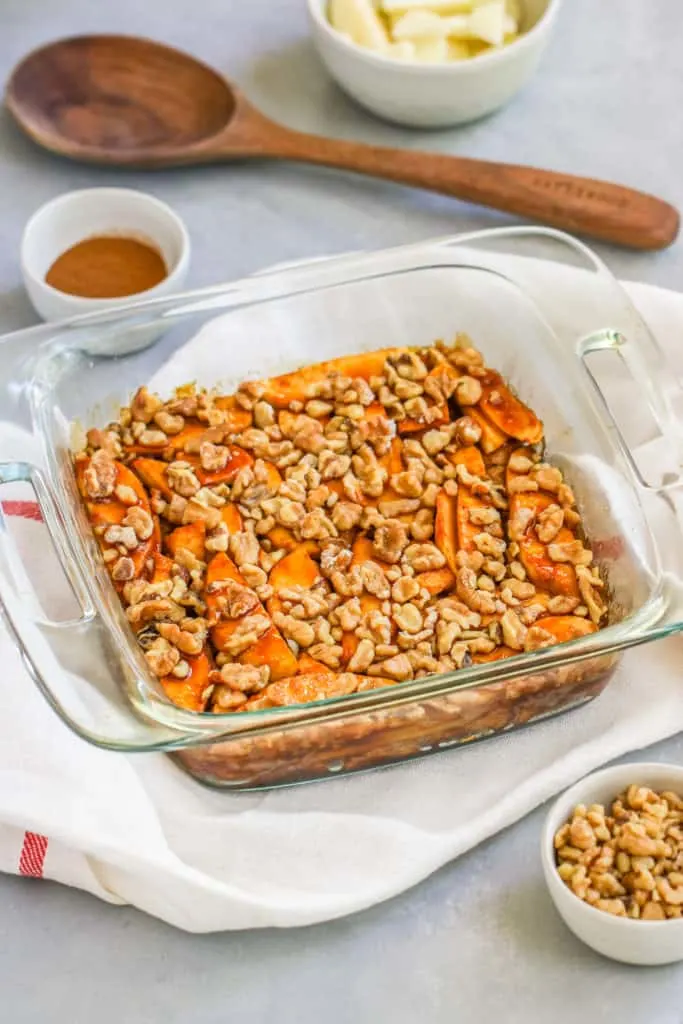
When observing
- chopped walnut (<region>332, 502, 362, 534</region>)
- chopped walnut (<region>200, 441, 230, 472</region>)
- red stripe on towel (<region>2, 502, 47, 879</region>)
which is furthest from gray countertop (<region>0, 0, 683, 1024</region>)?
chopped walnut (<region>200, 441, 230, 472</region>)

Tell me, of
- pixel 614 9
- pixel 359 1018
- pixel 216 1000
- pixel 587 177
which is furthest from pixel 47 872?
pixel 614 9

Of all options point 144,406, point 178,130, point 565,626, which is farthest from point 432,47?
point 565,626

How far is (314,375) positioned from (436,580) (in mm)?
319

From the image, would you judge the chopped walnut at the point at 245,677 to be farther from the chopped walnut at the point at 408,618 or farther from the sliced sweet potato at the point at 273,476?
the sliced sweet potato at the point at 273,476

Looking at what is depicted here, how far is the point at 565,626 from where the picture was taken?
1367mm

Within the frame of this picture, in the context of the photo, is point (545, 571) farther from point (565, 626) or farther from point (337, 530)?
point (337, 530)

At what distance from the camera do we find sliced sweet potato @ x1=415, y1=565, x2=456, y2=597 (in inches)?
55.4

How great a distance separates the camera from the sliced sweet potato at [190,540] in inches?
56.7

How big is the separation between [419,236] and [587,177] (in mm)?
269

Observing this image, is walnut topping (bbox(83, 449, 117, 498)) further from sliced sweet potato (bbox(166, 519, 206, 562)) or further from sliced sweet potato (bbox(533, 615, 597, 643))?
sliced sweet potato (bbox(533, 615, 597, 643))

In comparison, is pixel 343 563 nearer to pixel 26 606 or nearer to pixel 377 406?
pixel 377 406

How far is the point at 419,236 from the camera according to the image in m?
1.97

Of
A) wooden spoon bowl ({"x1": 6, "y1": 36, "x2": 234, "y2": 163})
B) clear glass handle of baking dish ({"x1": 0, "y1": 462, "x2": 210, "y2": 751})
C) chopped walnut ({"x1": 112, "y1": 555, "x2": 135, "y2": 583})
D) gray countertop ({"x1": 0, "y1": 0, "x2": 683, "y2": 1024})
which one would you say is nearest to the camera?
clear glass handle of baking dish ({"x1": 0, "y1": 462, "x2": 210, "y2": 751})

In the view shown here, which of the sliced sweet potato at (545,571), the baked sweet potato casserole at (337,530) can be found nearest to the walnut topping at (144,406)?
the baked sweet potato casserole at (337,530)
